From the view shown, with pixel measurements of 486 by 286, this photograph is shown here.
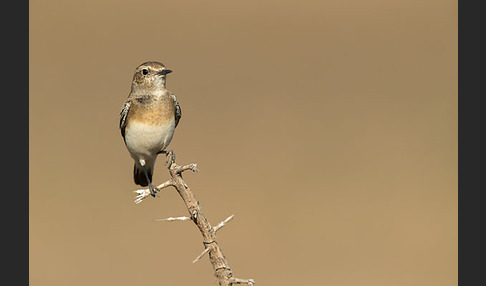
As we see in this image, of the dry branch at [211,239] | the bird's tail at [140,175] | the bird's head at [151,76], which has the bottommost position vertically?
the dry branch at [211,239]

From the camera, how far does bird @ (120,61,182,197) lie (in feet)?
23.1

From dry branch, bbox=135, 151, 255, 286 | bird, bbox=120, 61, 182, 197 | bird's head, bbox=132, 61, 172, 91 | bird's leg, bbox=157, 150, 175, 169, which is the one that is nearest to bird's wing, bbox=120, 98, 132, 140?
bird, bbox=120, 61, 182, 197

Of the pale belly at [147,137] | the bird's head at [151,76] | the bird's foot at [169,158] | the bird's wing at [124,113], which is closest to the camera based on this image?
the bird's foot at [169,158]

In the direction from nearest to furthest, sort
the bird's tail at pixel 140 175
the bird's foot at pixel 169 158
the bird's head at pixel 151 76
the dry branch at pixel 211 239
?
1. the dry branch at pixel 211 239
2. the bird's foot at pixel 169 158
3. the bird's head at pixel 151 76
4. the bird's tail at pixel 140 175

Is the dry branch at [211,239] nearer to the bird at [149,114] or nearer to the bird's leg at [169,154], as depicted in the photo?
the bird's leg at [169,154]

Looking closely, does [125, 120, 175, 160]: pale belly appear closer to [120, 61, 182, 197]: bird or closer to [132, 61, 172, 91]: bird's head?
[120, 61, 182, 197]: bird

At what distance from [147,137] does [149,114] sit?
10.3 inches

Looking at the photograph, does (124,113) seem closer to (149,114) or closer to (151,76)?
(149,114)

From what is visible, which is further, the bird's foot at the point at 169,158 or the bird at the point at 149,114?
the bird at the point at 149,114

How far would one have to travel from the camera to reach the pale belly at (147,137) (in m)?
7.03

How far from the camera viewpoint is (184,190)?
578cm

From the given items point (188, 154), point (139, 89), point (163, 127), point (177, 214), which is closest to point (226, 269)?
point (163, 127)

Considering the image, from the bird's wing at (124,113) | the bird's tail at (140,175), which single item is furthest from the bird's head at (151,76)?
the bird's tail at (140,175)

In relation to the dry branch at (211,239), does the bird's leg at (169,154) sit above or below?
above
